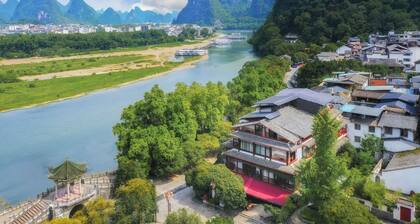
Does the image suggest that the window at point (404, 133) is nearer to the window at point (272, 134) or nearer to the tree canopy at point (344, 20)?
the window at point (272, 134)

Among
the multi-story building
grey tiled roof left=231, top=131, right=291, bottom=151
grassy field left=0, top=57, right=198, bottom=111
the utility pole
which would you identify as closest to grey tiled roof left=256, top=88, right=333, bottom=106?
the multi-story building

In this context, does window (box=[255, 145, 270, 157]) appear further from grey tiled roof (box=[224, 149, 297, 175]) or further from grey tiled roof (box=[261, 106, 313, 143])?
grey tiled roof (box=[261, 106, 313, 143])

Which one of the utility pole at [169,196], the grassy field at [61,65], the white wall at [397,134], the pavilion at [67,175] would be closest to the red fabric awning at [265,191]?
the utility pole at [169,196]

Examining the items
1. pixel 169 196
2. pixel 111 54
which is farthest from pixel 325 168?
pixel 111 54

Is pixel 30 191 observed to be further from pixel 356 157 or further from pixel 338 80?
pixel 338 80

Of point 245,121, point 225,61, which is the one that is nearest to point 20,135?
point 245,121

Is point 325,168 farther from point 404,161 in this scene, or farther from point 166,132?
point 166,132
